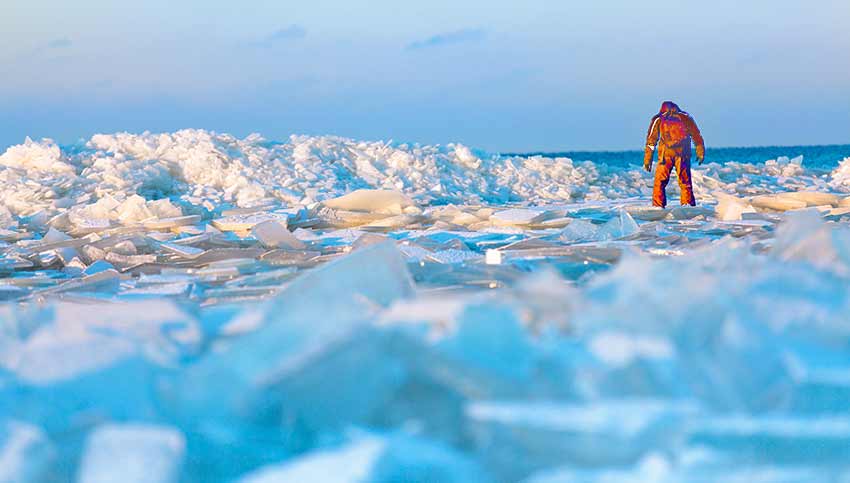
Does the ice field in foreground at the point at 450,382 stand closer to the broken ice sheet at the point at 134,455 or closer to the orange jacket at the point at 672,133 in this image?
the broken ice sheet at the point at 134,455

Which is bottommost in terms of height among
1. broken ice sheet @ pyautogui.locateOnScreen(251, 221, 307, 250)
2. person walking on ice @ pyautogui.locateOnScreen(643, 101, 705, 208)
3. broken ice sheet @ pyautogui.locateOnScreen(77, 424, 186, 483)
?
broken ice sheet @ pyautogui.locateOnScreen(251, 221, 307, 250)

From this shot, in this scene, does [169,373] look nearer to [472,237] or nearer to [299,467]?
[299,467]

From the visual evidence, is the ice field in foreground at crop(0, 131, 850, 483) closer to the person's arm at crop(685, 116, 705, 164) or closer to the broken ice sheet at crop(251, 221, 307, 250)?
the broken ice sheet at crop(251, 221, 307, 250)

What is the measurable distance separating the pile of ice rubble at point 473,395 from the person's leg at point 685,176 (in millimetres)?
7420

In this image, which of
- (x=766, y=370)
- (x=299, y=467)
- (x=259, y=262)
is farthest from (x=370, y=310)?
(x=259, y=262)

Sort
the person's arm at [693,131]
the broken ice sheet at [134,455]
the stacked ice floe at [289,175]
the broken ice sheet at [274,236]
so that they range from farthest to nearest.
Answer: the stacked ice floe at [289,175] → the person's arm at [693,131] → the broken ice sheet at [274,236] → the broken ice sheet at [134,455]

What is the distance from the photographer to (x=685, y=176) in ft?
27.0

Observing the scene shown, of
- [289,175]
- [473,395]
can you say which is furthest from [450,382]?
[289,175]

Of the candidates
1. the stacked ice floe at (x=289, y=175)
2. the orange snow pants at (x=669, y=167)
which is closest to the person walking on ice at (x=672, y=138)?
the orange snow pants at (x=669, y=167)

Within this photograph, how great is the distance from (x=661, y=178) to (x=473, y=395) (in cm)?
750

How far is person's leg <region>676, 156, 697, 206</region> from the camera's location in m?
8.13

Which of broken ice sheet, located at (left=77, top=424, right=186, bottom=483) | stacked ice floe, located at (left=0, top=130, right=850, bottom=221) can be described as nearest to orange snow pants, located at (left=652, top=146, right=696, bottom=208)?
stacked ice floe, located at (left=0, top=130, right=850, bottom=221)

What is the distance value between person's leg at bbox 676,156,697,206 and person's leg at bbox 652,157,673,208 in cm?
9

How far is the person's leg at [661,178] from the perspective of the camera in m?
8.03
